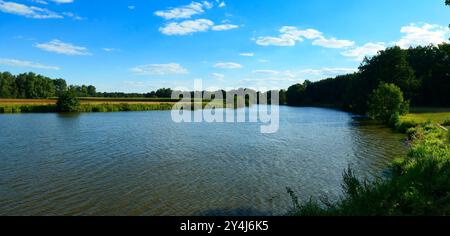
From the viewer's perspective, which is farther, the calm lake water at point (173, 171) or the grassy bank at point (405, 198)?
the calm lake water at point (173, 171)

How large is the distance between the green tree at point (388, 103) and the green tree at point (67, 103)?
2502 inches

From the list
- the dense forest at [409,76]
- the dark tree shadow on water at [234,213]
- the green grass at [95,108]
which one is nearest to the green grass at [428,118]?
the dense forest at [409,76]

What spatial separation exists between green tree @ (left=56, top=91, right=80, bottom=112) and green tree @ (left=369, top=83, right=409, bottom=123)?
63.6 meters

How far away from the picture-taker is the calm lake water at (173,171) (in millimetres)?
14789

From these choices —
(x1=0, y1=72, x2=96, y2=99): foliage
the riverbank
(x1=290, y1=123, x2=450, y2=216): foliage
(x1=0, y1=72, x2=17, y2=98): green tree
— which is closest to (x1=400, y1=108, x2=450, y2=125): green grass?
(x1=290, y1=123, x2=450, y2=216): foliage

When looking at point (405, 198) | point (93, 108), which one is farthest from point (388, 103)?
point (93, 108)

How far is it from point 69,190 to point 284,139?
22.5 metres

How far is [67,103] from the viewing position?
266ft

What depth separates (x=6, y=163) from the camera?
72.6 feet

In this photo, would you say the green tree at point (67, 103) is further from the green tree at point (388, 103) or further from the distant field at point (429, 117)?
the distant field at point (429, 117)

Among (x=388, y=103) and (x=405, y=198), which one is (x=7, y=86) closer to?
(x=388, y=103)

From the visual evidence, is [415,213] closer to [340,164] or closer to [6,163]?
[340,164]

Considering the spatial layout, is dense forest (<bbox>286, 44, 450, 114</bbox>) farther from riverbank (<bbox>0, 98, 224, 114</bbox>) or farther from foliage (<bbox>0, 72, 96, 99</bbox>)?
foliage (<bbox>0, 72, 96, 99</bbox>)
